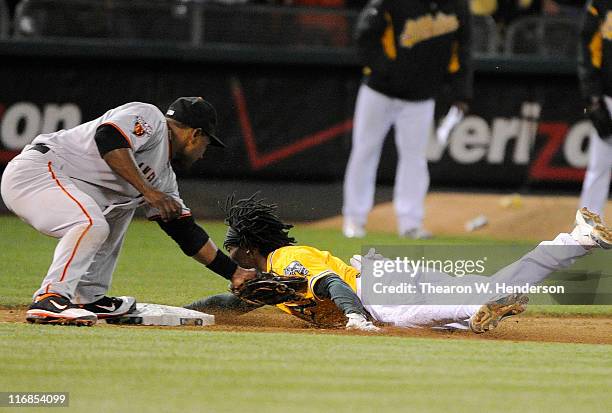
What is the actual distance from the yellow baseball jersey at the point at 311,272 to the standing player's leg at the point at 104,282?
3.02ft

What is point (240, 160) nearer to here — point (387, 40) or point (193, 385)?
point (387, 40)

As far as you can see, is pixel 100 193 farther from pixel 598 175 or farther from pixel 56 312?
pixel 598 175

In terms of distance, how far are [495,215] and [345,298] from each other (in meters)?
9.30

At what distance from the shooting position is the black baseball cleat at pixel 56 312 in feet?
21.7

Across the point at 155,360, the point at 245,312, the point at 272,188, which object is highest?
the point at 155,360

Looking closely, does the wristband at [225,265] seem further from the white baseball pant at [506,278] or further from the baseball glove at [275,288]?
the white baseball pant at [506,278]

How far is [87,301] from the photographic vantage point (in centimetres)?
738

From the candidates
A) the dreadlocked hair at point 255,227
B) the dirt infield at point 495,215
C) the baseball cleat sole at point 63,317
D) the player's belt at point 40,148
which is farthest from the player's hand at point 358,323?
the dirt infield at point 495,215

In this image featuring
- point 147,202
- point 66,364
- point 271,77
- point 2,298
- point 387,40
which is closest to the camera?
point 66,364

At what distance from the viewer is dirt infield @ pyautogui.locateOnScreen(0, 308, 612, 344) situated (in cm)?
707

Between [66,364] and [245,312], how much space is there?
8.13ft

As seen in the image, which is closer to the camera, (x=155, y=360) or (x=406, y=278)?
(x=155, y=360)

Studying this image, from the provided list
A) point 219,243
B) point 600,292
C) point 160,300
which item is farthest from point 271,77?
point 600,292

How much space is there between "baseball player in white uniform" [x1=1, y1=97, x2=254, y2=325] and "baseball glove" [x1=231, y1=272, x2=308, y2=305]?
0.69 ft
